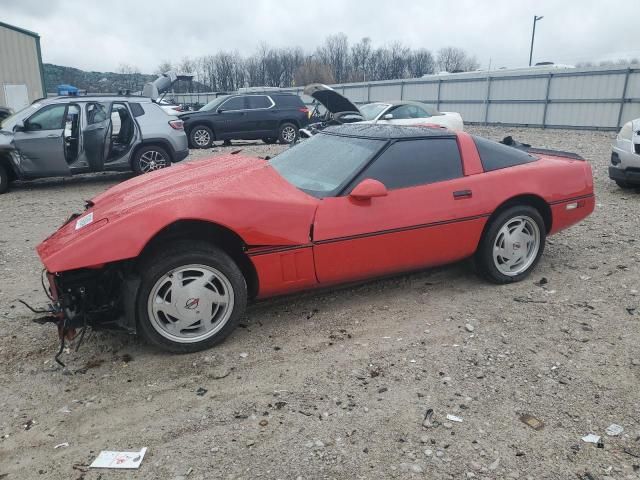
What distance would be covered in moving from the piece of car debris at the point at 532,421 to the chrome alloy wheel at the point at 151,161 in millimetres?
8401

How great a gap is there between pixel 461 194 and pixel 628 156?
4.82 metres

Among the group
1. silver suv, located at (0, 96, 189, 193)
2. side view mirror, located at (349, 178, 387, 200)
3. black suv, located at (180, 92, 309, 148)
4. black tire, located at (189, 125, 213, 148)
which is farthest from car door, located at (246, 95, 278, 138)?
side view mirror, located at (349, 178, 387, 200)

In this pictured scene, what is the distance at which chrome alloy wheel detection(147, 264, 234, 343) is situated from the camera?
122 inches

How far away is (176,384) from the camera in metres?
2.93

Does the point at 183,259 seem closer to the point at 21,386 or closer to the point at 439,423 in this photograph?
the point at 21,386

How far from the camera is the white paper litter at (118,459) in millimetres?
2291

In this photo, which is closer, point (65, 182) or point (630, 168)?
point (630, 168)

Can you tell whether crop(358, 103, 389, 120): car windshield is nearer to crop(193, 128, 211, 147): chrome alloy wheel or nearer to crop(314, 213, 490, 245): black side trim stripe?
crop(193, 128, 211, 147): chrome alloy wheel

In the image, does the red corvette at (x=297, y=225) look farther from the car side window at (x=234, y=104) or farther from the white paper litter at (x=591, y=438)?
the car side window at (x=234, y=104)

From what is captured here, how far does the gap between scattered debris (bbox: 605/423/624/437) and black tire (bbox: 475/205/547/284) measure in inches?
72.3

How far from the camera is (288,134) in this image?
1638 centimetres

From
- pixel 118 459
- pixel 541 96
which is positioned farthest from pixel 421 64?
pixel 118 459

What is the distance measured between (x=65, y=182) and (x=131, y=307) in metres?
8.20

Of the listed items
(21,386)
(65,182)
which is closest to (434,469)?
(21,386)
